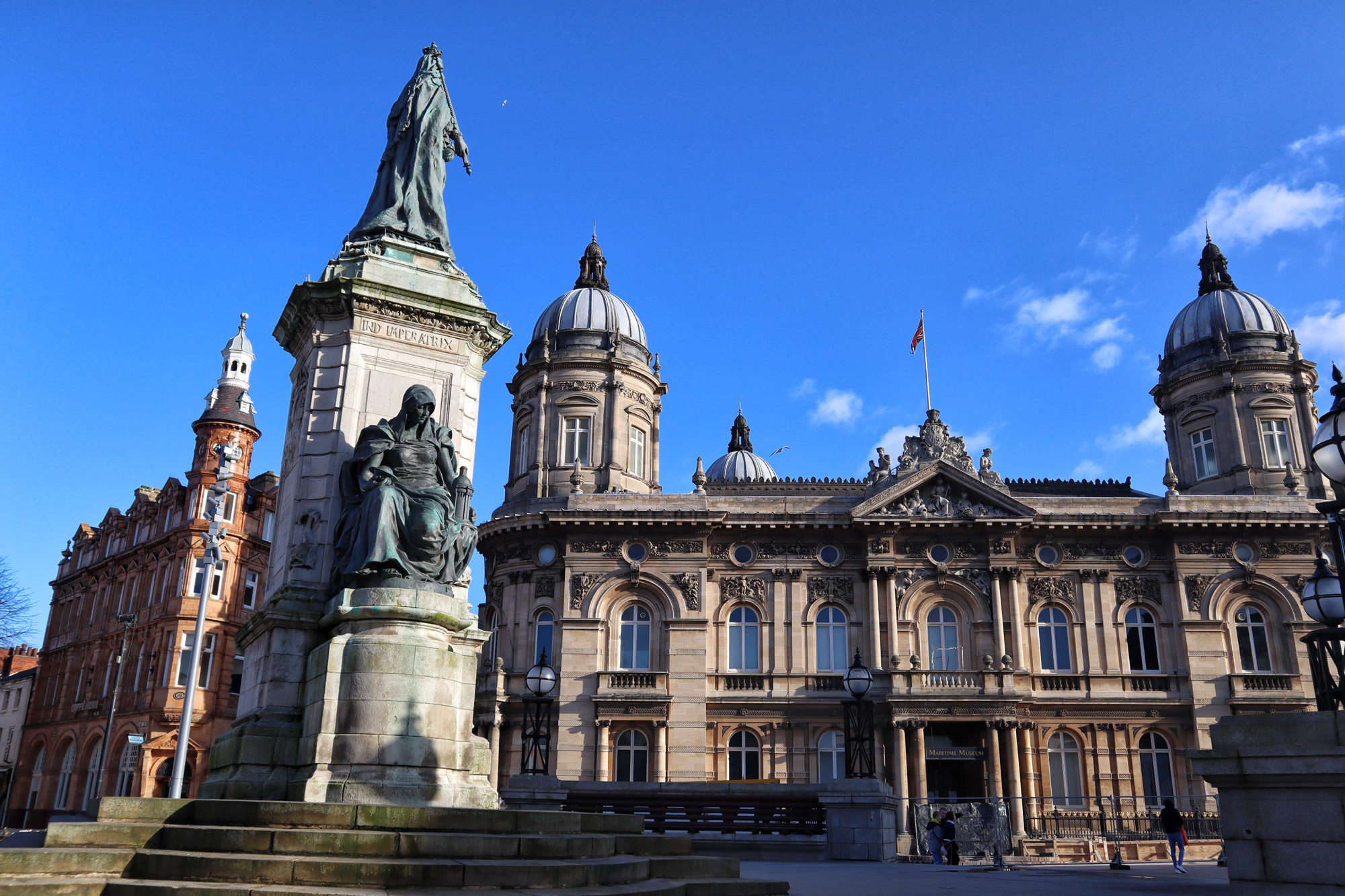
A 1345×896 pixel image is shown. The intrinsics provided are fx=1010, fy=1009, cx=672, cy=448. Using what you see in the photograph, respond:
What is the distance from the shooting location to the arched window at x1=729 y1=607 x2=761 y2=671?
125 ft

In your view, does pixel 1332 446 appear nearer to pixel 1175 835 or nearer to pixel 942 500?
pixel 1175 835

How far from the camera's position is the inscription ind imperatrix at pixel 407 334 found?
1355 centimetres

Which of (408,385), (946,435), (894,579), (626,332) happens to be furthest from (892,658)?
(408,385)

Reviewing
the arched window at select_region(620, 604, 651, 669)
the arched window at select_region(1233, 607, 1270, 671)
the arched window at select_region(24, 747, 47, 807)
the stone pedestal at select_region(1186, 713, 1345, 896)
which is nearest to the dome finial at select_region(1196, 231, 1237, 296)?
the arched window at select_region(1233, 607, 1270, 671)

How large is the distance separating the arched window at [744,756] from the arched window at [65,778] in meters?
31.9

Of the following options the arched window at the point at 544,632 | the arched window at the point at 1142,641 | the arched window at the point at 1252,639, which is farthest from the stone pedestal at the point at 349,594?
the arched window at the point at 1252,639

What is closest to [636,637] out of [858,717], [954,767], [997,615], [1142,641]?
[954,767]

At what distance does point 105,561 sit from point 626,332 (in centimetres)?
3014

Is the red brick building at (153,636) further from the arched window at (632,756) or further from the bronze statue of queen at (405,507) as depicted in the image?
the bronze statue of queen at (405,507)

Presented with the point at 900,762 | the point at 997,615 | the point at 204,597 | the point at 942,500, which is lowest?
the point at 900,762

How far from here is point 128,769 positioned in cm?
4209

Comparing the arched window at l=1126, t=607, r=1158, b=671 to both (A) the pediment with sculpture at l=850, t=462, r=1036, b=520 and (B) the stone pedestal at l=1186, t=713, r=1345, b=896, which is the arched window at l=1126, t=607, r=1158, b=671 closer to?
(A) the pediment with sculpture at l=850, t=462, r=1036, b=520

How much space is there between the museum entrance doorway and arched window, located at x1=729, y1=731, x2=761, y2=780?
6092 mm

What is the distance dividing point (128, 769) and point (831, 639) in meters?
29.6
